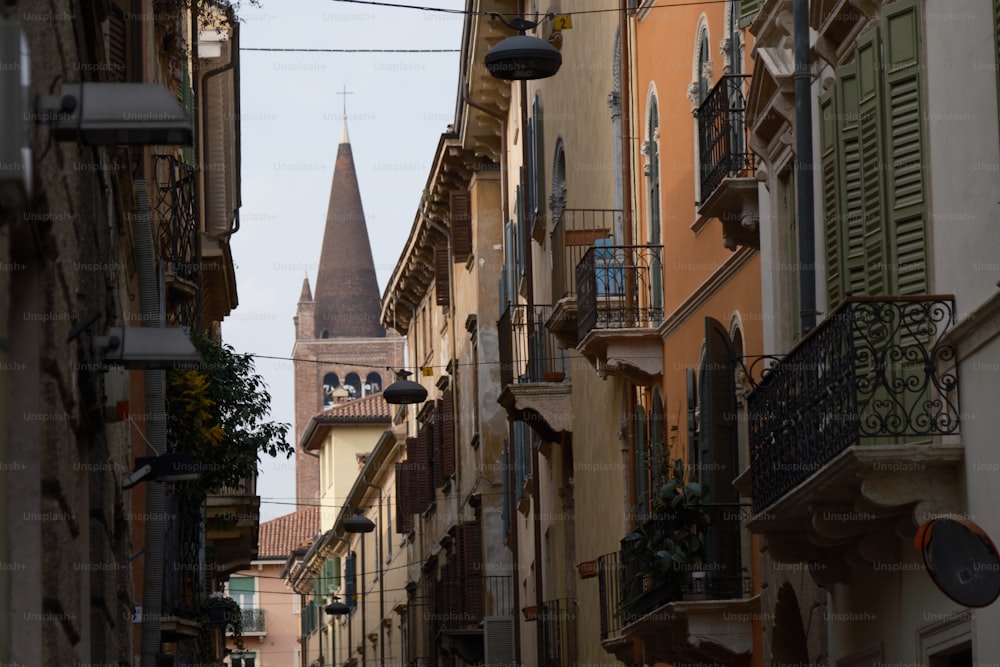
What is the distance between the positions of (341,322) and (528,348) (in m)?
98.5

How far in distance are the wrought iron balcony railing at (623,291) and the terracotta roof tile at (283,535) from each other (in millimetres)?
65245

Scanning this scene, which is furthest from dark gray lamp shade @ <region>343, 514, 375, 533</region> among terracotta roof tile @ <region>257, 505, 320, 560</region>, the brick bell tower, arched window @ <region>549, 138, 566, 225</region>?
the brick bell tower

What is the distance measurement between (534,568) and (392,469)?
22.8 metres

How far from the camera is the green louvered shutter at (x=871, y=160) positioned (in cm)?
1205

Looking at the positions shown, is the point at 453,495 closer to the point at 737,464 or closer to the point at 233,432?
the point at 233,432

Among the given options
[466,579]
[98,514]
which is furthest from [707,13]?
[466,579]

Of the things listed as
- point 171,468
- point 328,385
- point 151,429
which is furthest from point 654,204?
point 328,385

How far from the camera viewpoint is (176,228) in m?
18.4

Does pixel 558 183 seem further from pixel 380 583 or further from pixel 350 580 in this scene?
pixel 350 580

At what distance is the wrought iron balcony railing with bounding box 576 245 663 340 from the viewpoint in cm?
2064

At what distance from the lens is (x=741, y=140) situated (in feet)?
54.7

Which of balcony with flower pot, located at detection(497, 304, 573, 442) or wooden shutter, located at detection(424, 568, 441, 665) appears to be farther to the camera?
wooden shutter, located at detection(424, 568, 441, 665)

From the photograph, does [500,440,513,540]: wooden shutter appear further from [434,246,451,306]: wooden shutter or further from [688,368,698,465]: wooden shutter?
[688,368,698,465]: wooden shutter

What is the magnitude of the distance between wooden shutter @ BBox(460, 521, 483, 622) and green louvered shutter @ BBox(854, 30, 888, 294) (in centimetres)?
2278
